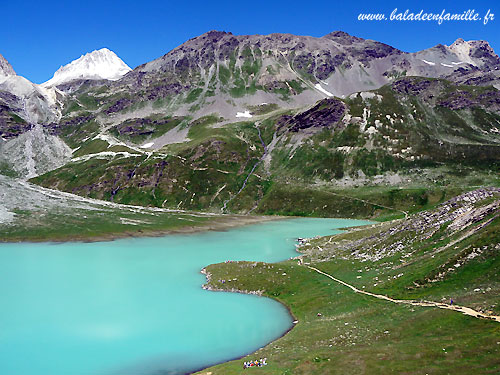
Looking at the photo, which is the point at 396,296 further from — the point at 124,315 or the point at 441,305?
the point at 124,315

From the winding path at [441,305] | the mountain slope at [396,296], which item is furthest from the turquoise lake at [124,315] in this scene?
the winding path at [441,305]

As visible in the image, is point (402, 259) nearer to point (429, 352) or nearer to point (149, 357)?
point (429, 352)

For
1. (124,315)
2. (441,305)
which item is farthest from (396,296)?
(124,315)

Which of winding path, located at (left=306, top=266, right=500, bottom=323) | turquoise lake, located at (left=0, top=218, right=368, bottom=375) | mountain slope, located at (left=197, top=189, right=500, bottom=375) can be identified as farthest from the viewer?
turquoise lake, located at (left=0, top=218, right=368, bottom=375)

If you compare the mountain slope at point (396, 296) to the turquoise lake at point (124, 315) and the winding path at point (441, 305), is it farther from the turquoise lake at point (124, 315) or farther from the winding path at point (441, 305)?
the turquoise lake at point (124, 315)

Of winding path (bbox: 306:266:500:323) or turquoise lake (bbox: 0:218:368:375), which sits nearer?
winding path (bbox: 306:266:500:323)

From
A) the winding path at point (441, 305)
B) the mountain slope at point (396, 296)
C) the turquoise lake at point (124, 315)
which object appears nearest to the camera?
the mountain slope at point (396, 296)

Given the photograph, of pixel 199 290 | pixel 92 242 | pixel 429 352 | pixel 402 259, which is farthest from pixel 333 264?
pixel 92 242

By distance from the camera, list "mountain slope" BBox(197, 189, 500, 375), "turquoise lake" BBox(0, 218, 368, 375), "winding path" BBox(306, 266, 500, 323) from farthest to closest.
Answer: "turquoise lake" BBox(0, 218, 368, 375), "winding path" BBox(306, 266, 500, 323), "mountain slope" BBox(197, 189, 500, 375)

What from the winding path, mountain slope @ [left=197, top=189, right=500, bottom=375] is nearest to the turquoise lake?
mountain slope @ [left=197, top=189, right=500, bottom=375]

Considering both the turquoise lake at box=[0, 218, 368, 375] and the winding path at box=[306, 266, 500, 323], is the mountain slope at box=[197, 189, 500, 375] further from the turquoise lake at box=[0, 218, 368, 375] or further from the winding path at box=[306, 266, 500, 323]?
the turquoise lake at box=[0, 218, 368, 375]
